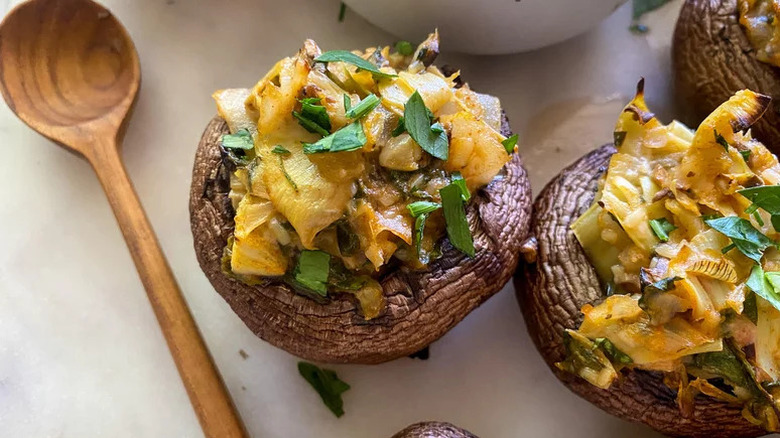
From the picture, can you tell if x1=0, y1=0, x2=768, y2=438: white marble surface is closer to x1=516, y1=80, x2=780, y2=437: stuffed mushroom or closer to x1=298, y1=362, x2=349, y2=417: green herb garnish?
x1=298, y1=362, x2=349, y2=417: green herb garnish

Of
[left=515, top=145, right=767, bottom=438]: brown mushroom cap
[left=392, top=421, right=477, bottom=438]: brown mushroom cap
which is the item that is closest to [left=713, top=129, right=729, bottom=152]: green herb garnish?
[left=515, top=145, right=767, bottom=438]: brown mushroom cap

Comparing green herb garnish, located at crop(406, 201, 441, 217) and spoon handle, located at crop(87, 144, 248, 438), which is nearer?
green herb garnish, located at crop(406, 201, 441, 217)

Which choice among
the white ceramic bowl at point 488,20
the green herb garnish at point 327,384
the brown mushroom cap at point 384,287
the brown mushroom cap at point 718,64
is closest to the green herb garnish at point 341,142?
the brown mushroom cap at point 384,287

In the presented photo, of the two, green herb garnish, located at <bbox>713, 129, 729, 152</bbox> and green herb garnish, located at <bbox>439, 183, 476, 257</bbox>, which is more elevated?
green herb garnish, located at <bbox>713, 129, 729, 152</bbox>

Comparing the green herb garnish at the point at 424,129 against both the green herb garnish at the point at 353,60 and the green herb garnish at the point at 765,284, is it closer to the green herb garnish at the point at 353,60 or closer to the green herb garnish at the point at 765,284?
the green herb garnish at the point at 353,60

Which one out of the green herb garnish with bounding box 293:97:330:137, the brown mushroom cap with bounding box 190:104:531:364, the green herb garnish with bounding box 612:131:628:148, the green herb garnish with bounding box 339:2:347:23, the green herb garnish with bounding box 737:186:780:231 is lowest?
the brown mushroom cap with bounding box 190:104:531:364

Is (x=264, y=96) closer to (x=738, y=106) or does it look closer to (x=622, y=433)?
(x=738, y=106)
